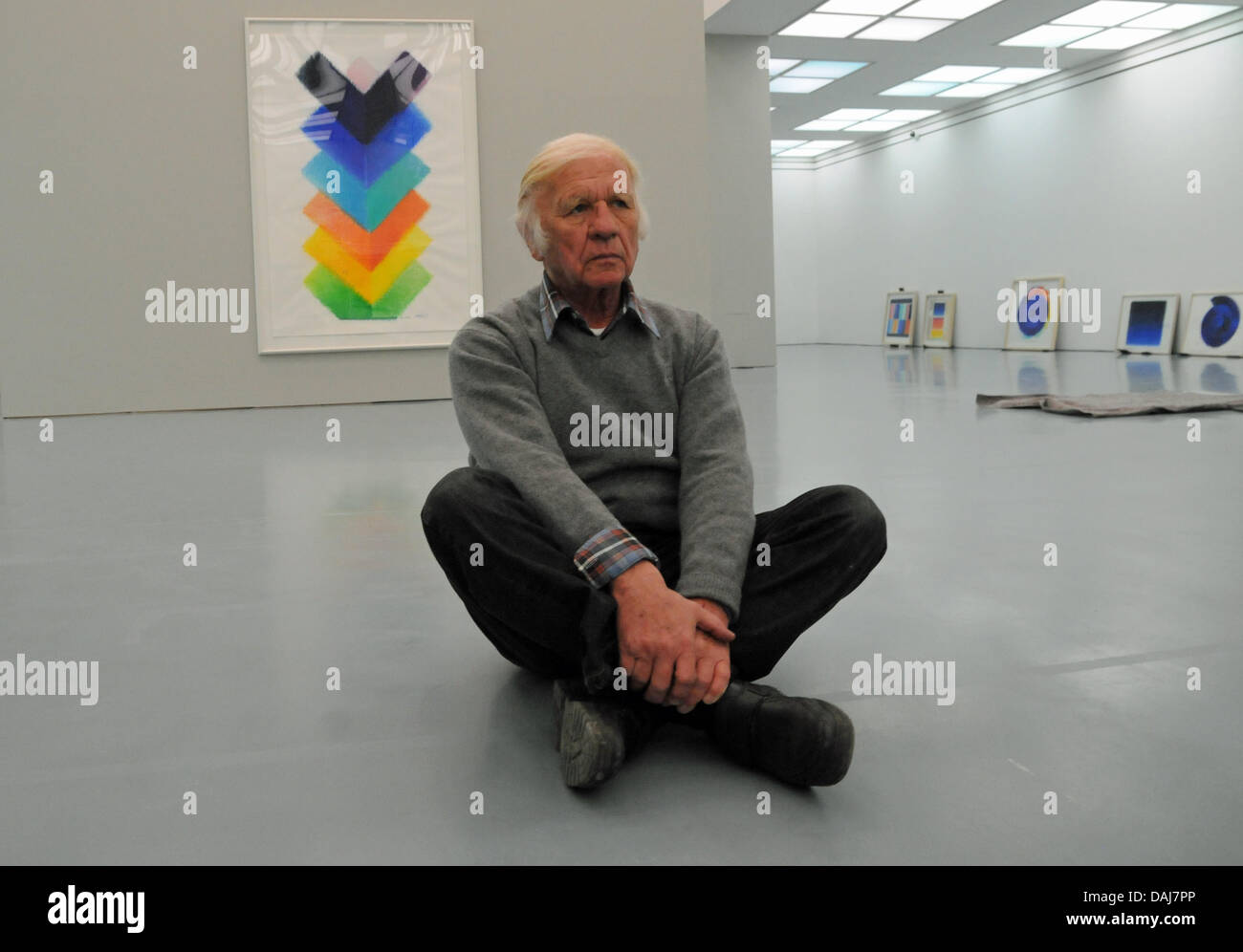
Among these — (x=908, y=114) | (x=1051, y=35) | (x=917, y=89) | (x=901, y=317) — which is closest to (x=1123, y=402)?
(x=1051, y=35)

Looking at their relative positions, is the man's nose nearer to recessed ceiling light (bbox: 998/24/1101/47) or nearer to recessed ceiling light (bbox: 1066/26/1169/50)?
recessed ceiling light (bbox: 998/24/1101/47)

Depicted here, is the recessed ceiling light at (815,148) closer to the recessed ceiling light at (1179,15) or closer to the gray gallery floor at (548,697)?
the recessed ceiling light at (1179,15)

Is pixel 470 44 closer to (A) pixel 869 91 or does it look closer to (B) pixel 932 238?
(A) pixel 869 91

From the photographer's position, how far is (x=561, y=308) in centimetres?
208

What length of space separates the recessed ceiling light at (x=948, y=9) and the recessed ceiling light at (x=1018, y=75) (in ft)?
9.61

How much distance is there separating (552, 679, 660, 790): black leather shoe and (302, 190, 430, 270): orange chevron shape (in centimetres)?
755

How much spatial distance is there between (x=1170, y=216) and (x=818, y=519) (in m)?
13.3

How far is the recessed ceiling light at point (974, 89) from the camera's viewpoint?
611 inches

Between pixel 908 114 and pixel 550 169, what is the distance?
17068 mm

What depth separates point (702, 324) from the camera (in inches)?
86.7

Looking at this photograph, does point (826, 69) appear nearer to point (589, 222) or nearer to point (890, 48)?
point (890, 48)

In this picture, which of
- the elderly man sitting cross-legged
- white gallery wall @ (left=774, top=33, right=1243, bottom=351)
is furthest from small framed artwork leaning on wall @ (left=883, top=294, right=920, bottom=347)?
the elderly man sitting cross-legged
